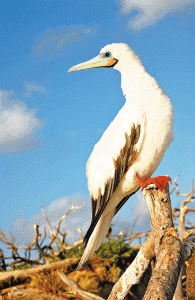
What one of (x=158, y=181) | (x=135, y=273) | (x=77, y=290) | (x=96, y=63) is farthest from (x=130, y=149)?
(x=77, y=290)

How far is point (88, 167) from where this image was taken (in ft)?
14.8

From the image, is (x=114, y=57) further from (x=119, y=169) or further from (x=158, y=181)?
(x=158, y=181)

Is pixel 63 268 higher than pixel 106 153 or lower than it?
lower

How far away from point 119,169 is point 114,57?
6.49 feet

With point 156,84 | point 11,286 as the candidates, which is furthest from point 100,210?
point 11,286

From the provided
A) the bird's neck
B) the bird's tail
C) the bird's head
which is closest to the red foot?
the bird's tail

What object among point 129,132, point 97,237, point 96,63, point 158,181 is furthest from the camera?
point 96,63

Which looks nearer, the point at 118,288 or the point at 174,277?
the point at 174,277

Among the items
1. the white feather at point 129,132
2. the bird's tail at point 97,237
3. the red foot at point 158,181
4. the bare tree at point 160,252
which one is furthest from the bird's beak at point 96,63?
the bird's tail at point 97,237

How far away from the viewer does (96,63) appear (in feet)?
16.8

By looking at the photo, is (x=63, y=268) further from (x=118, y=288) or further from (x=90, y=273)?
(x=118, y=288)

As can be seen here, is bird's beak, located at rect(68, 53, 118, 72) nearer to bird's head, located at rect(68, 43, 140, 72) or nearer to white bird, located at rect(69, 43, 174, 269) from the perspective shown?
bird's head, located at rect(68, 43, 140, 72)

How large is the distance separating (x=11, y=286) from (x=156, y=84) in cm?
683

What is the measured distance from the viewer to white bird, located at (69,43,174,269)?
3.94m
